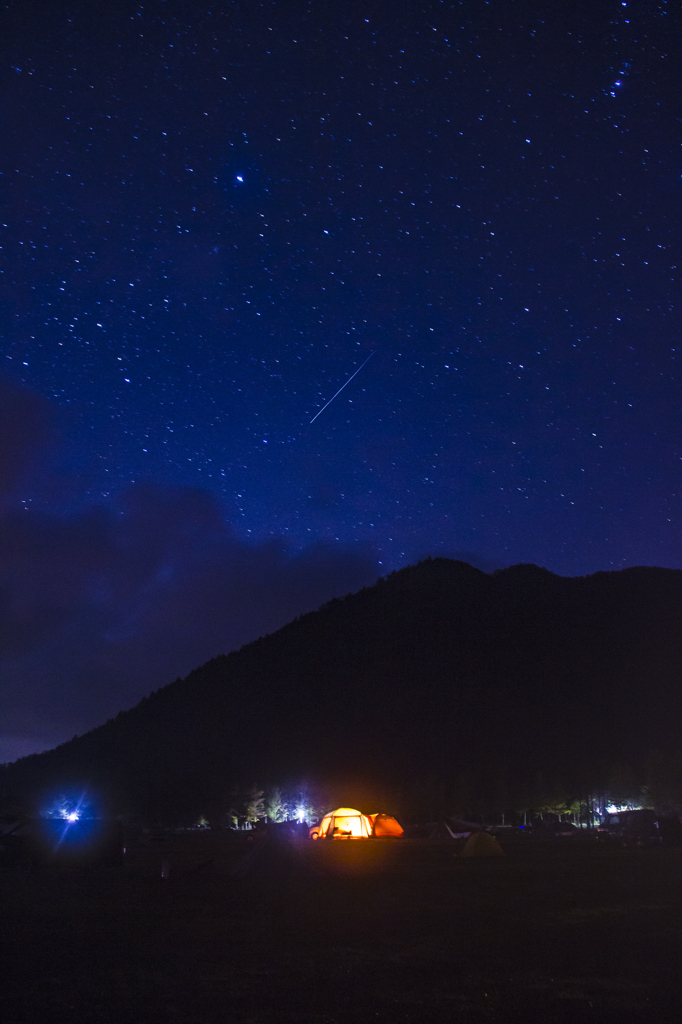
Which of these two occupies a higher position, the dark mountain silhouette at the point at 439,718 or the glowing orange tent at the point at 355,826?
the dark mountain silhouette at the point at 439,718

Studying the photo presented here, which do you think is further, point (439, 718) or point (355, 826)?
point (439, 718)

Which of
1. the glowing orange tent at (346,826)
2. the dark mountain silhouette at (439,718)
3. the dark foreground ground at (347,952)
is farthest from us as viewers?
the dark mountain silhouette at (439,718)

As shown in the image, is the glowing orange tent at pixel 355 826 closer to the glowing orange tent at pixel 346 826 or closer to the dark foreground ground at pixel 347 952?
the glowing orange tent at pixel 346 826

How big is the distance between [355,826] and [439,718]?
3548 inches

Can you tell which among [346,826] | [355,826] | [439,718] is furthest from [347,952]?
[439,718]

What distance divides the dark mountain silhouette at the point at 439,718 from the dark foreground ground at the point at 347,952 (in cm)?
7367

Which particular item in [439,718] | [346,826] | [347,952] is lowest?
[346,826]

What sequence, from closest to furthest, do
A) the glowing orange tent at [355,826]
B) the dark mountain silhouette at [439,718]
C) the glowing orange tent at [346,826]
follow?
the glowing orange tent at [346,826], the glowing orange tent at [355,826], the dark mountain silhouette at [439,718]

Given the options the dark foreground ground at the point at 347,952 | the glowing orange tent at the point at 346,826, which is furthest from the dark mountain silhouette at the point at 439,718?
the dark foreground ground at the point at 347,952

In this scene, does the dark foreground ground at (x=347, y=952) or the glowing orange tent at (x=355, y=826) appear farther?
the glowing orange tent at (x=355, y=826)

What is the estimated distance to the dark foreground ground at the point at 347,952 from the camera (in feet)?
21.1

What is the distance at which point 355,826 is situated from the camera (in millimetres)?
46406

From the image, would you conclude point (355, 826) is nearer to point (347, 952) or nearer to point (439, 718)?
point (347, 952)

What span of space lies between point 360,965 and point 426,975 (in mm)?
895
